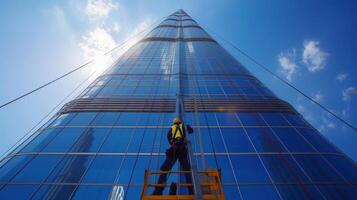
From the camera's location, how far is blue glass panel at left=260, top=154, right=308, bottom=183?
25.9 ft

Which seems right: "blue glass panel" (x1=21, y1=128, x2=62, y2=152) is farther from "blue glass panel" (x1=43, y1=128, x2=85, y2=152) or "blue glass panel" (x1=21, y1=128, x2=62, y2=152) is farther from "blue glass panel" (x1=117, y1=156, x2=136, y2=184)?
"blue glass panel" (x1=117, y1=156, x2=136, y2=184)

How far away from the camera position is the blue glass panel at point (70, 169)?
7781mm

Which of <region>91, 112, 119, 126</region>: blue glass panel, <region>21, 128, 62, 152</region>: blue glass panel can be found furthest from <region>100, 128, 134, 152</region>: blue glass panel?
<region>21, 128, 62, 152</region>: blue glass panel

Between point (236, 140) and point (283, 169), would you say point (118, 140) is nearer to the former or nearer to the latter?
point (236, 140)

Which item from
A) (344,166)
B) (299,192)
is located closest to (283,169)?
(299,192)

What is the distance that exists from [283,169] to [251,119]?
365 cm

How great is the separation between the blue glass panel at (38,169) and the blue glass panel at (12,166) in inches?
10.2

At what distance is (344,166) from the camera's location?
8.67m

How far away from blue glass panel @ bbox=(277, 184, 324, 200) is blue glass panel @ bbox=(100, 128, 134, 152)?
20.2 ft

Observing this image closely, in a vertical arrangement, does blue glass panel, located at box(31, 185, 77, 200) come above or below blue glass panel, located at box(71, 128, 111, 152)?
below

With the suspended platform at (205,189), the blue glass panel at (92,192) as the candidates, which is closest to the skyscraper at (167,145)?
the blue glass panel at (92,192)

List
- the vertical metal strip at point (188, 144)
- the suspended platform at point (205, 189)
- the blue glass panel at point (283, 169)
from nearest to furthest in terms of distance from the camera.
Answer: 1. the vertical metal strip at point (188, 144)
2. the suspended platform at point (205, 189)
3. the blue glass panel at point (283, 169)

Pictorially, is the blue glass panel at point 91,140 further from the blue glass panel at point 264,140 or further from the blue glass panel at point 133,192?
the blue glass panel at point 264,140

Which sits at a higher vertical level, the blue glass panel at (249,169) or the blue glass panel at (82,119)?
the blue glass panel at (82,119)
